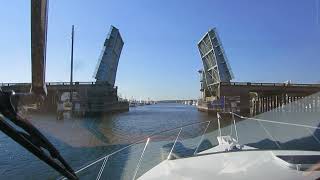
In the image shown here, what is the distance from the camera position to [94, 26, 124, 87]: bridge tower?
61.0m

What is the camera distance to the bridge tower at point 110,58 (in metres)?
61.0

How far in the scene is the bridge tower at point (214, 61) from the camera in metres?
62.9

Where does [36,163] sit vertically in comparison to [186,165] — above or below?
below

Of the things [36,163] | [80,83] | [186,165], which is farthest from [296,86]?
[186,165]

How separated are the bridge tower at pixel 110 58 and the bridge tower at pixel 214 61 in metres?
12.7

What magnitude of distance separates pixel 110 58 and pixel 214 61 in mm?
15116

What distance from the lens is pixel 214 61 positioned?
6494 centimetres

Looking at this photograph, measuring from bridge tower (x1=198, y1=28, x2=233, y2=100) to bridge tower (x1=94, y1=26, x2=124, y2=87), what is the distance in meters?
12.7

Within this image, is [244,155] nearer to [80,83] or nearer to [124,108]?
[80,83]

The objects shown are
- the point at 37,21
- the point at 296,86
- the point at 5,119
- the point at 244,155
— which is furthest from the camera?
the point at 296,86

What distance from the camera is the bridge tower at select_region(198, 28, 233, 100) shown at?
62938 mm

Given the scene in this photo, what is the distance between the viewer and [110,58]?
63.5 m

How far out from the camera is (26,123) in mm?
2248

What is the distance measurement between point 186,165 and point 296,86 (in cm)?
7041
